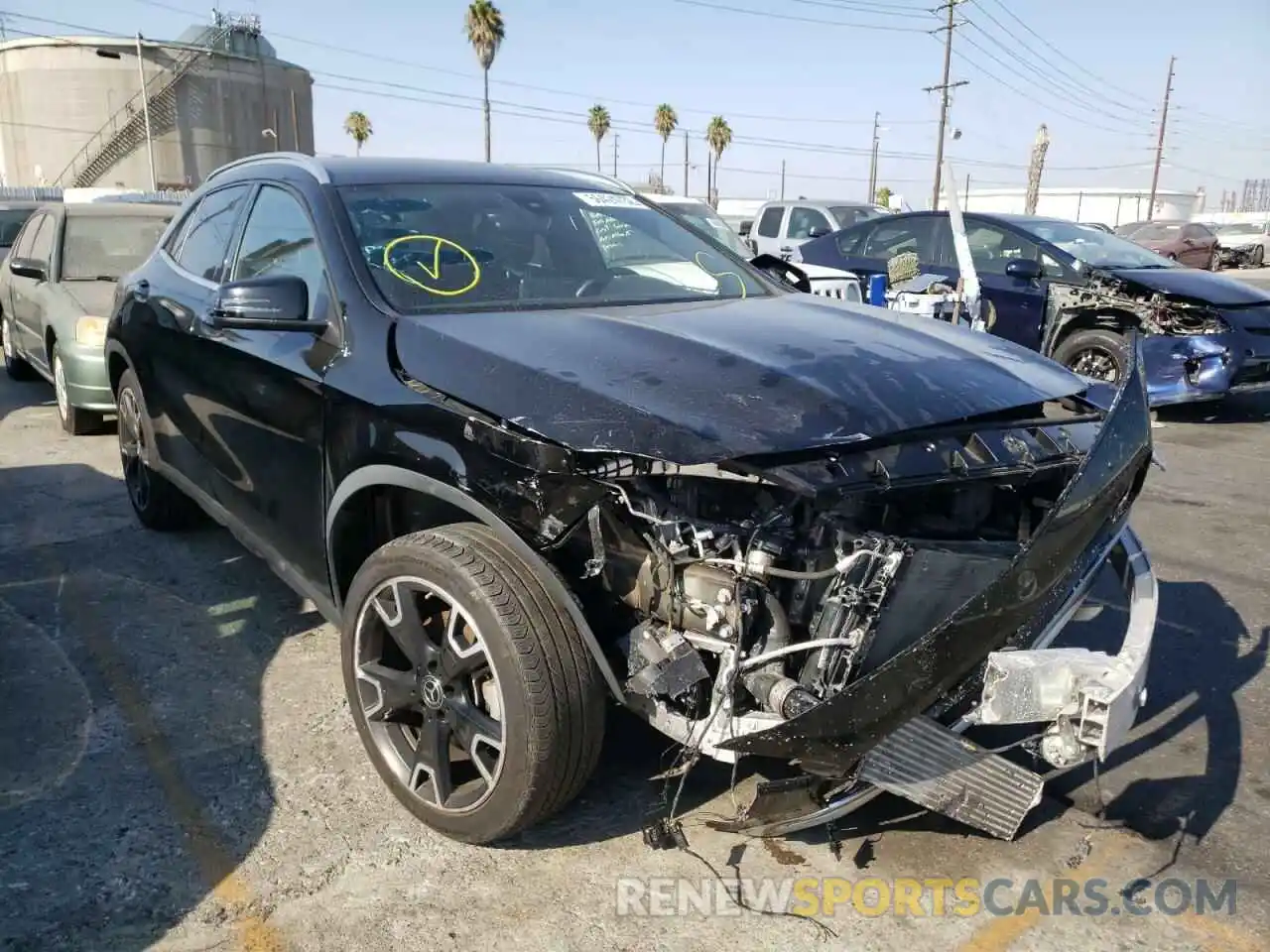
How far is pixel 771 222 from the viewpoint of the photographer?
1542 centimetres

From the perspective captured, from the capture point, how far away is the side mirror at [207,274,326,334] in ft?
9.74

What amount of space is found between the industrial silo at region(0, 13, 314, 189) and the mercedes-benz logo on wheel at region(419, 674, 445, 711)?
56.4 metres

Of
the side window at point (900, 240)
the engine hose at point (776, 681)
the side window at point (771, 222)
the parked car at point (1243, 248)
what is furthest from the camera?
the parked car at point (1243, 248)

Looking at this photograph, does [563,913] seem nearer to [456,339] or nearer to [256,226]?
[456,339]

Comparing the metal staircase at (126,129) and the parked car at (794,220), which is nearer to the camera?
the parked car at (794,220)

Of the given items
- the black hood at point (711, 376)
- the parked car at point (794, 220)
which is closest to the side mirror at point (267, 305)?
the black hood at point (711, 376)

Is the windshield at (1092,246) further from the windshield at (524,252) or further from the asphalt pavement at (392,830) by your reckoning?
the windshield at (524,252)

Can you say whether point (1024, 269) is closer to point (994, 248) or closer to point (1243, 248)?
point (994, 248)

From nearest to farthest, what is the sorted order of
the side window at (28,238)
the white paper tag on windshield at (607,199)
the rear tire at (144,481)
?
1. the white paper tag on windshield at (607,199)
2. the rear tire at (144,481)
3. the side window at (28,238)

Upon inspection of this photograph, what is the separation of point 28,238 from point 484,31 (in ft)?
130

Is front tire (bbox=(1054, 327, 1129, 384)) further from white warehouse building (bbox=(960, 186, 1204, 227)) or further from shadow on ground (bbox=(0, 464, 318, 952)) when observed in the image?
white warehouse building (bbox=(960, 186, 1204, 227))

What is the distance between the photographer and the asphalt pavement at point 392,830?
2.37 metres

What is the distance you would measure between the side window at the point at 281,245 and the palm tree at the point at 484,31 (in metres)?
42.4

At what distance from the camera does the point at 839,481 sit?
2186mm
